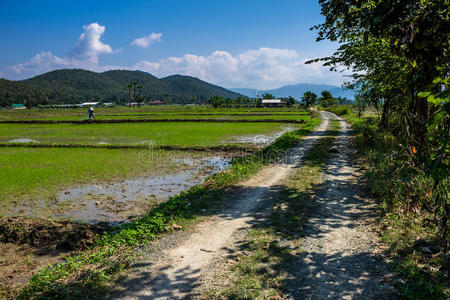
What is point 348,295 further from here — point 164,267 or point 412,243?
point 164,267

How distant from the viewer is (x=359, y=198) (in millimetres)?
7125

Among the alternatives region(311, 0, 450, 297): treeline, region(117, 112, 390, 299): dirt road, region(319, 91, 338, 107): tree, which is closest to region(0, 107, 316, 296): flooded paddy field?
region(117, 112, 390, 299): dirt road

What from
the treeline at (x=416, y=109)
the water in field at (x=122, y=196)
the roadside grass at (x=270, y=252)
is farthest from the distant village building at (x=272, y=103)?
the roadside grass at (x=270, y=252)

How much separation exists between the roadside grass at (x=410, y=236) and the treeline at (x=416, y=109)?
0.02m

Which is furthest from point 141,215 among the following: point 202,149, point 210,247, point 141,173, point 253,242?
point 202,149

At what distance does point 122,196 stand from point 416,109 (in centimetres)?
902

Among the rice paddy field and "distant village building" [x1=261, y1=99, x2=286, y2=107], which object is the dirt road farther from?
"distant village building" [x1=261, y1=99, x2=286, y2=107]

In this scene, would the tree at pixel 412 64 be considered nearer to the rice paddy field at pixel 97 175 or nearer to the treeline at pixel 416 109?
the treeline at pixel 416 109

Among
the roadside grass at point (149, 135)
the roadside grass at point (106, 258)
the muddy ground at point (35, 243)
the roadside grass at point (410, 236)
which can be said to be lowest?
the muddy ground at point (35, 243)

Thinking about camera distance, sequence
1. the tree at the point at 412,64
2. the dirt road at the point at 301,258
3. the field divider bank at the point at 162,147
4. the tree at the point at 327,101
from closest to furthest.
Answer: the tree at the point at 412,64 → the dirt road at the point at 301,258 → the field divider bank at the point at 162,147 → the tree at the point at 327,101

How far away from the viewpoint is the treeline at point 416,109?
131 inches

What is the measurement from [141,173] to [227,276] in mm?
8791

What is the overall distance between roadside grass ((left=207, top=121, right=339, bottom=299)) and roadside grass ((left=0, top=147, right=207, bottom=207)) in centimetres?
689

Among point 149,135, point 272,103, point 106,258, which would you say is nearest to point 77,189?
point 106,258
